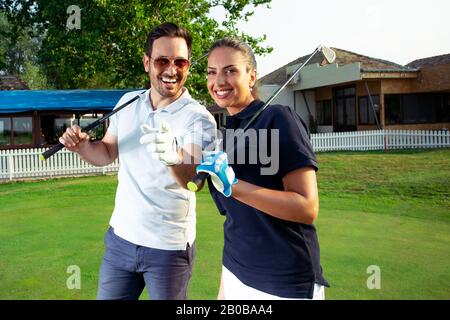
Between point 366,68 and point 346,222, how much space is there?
16166 mm

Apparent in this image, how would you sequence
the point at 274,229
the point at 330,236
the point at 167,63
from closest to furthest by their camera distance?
the point at 274,229 < the point at 167,63 < the point at 330,236

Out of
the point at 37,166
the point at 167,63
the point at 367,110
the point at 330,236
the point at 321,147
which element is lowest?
the point at 330,236

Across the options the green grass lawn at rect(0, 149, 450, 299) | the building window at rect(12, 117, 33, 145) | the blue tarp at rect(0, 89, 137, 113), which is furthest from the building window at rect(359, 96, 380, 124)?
the building window at rect(12, 117, 33, 145)

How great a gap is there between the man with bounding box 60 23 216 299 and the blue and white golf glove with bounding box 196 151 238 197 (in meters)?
0.61

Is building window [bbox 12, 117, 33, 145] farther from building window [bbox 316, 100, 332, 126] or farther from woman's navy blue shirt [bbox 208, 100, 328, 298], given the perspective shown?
woman's navy blue shirt [bbox 208, 100, 328, 298]

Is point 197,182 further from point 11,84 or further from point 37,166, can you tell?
point 11,84

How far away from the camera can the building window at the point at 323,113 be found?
2786 cm

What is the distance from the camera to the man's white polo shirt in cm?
258

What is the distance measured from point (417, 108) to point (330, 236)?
19375 mm

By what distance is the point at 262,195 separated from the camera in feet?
5.98

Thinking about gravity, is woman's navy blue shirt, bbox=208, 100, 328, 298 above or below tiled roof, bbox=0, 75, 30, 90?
below

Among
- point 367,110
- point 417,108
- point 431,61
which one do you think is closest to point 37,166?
point 367,110

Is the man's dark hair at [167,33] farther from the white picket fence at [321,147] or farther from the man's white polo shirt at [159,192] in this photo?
the white picket fence at [321,147]
